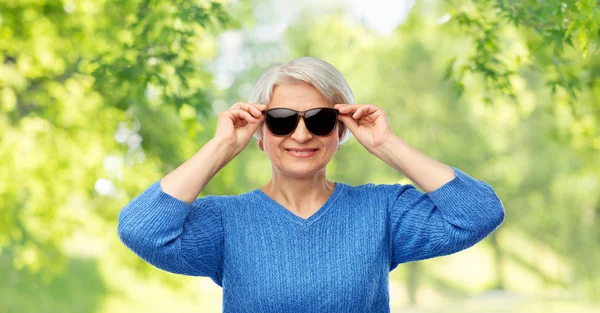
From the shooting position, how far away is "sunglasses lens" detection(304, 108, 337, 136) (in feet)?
6.98

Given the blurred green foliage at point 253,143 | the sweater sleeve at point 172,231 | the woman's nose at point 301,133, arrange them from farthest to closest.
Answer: the blurred green foliage at point 253,143
the woman's nose at point 301,133
the sweater sleeve at point 172,231

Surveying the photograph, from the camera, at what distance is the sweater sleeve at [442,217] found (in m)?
2.09

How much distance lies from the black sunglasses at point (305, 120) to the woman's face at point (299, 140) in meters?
0.01

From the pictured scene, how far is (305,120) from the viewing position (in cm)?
213

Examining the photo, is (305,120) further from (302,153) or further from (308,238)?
(308,238)

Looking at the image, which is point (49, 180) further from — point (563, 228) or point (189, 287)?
point (563, 228)

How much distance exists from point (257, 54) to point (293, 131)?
551 inches

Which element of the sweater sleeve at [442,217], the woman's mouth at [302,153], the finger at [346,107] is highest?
the finger at [346,107]

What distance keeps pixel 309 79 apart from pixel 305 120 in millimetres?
121

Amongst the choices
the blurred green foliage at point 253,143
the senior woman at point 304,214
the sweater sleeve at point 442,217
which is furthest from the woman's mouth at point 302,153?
the blurred green foliage at point 253,143

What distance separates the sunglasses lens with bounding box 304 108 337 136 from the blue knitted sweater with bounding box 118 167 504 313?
0.69 feet

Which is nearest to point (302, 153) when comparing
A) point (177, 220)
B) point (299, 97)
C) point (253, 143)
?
point (299, 97)

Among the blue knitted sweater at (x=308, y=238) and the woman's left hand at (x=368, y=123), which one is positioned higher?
the woman's left hand at (x=368, y=123)

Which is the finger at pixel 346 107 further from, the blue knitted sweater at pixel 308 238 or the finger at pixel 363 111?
the blue knitted sweater at pixel 308 238
